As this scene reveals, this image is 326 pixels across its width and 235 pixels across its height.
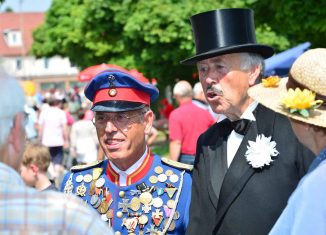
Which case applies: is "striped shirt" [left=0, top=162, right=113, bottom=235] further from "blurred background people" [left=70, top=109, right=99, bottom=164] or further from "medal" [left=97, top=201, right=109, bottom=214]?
"blurred background people" [left=70, top=109, right=99, bottom=164]

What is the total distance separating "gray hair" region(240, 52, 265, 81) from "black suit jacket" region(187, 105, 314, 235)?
22 centimetres

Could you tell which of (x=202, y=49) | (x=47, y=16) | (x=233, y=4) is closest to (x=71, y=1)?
(x=47, y=16)

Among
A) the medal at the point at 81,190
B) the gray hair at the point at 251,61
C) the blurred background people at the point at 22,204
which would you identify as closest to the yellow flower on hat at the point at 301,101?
the gray hair at the point at 251,61

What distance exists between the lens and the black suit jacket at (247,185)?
3.15m

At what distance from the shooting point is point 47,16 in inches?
1150

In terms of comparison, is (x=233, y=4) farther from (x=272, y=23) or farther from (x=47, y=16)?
(x=47, y=16)

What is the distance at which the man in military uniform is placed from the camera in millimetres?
3465

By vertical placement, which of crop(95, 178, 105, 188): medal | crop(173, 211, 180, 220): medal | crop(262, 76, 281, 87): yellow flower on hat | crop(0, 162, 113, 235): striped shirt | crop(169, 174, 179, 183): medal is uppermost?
crop(262, 76, 281, 87): yellow flower on hat

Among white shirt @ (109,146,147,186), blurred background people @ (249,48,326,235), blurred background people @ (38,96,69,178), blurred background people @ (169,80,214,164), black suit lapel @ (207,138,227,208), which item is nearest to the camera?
blurred background people @ (249,48,326,235)

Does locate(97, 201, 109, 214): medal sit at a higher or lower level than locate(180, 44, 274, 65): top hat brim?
lower

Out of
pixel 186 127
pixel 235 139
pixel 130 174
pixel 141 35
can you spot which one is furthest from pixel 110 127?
pixel 141 35

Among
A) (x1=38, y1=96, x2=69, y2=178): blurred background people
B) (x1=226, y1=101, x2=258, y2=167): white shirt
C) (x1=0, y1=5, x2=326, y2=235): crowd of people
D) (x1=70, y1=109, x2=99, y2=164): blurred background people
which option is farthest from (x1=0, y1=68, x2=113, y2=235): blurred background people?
(x1=38, y1=96, x2=69, y2=178): blurred background people

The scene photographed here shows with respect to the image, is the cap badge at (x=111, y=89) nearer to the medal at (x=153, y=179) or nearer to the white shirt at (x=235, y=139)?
the medal at (x=153, y=179)

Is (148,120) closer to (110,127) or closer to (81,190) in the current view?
(110,127)
